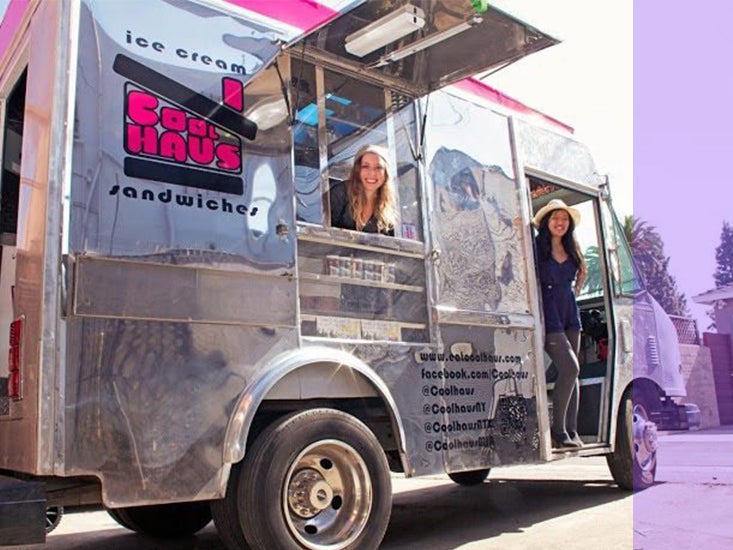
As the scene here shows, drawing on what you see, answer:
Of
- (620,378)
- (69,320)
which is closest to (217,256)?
(69,320)

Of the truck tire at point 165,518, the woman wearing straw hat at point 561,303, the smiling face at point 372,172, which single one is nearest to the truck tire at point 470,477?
the woman wearing straw hat at point 561,303

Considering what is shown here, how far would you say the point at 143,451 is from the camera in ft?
11.2

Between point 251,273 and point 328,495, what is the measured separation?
1.22 meters

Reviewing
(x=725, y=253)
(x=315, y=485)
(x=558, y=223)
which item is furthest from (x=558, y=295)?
(x=315, y=485)

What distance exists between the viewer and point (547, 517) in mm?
5562

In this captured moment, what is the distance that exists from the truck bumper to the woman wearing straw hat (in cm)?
365

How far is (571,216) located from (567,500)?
7.68ft

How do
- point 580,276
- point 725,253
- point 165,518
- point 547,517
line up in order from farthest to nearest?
point 580,276 < point 547,517 < point 165,518 < point 725,253

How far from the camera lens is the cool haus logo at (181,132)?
3604 mm

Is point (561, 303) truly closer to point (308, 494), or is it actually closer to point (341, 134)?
point (341, 134)

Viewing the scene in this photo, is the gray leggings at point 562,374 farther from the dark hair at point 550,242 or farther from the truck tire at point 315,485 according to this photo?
the truck tire at point 315,485

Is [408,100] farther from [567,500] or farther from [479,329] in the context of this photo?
[567,500]

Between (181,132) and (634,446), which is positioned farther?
(634,446)

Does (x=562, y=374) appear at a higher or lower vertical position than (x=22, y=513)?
higher
